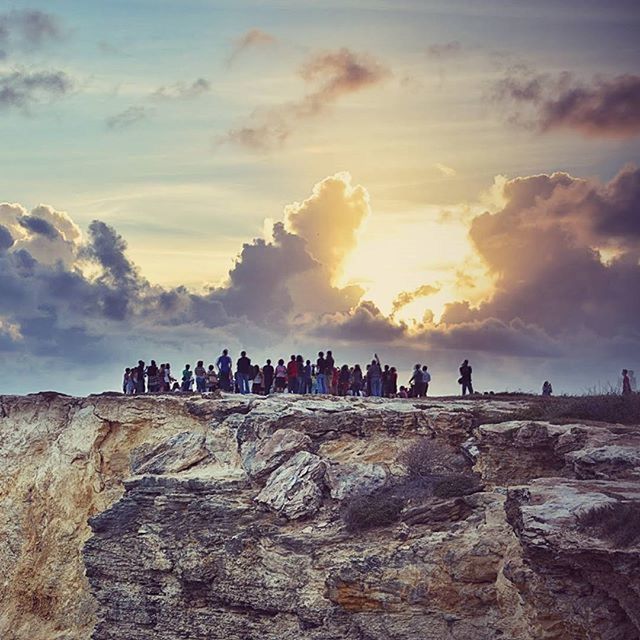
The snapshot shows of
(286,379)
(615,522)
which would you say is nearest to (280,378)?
(286,379)

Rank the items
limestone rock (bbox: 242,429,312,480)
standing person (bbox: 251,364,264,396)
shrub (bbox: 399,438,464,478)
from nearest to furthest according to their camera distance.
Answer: shrub (bbox: 399,438,464,478)
limestone rock (bbox: 242,429,312,480)
standing person (bbox: 251,364,264,396)

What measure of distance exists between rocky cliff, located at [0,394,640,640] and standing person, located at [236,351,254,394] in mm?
3981

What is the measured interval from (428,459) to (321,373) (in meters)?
11.7

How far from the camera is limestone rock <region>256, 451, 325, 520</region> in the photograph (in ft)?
95.0

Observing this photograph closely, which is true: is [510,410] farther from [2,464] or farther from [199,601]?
[2,464]

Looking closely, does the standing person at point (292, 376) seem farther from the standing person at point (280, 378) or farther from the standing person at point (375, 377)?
the standing person at point (375, 377)

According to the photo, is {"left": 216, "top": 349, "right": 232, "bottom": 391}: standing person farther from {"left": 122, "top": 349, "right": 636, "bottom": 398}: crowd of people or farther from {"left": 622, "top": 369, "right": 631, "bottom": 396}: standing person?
{"left": 622, "top": 369, "right": 631, "bottom": 396}: standing person

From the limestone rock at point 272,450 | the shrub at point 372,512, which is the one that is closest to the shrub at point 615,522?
the shrub at point 372,512

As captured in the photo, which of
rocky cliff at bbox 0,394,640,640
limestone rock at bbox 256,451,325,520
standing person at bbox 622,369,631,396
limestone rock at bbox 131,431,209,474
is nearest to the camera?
rocky cliff at bbox 0,394,640,640

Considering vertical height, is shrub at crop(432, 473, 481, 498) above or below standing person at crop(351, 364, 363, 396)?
below

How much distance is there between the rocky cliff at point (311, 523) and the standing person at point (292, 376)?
4618 millimetres

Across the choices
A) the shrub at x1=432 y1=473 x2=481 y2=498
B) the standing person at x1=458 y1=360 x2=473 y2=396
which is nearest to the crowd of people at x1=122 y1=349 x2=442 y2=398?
the standing person at x1=458 y1=360 x2=473 y2=396

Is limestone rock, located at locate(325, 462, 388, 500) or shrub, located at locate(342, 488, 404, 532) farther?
limestone rock, located at locate(325, 462, 388, 500)

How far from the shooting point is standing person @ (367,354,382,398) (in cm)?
4103
